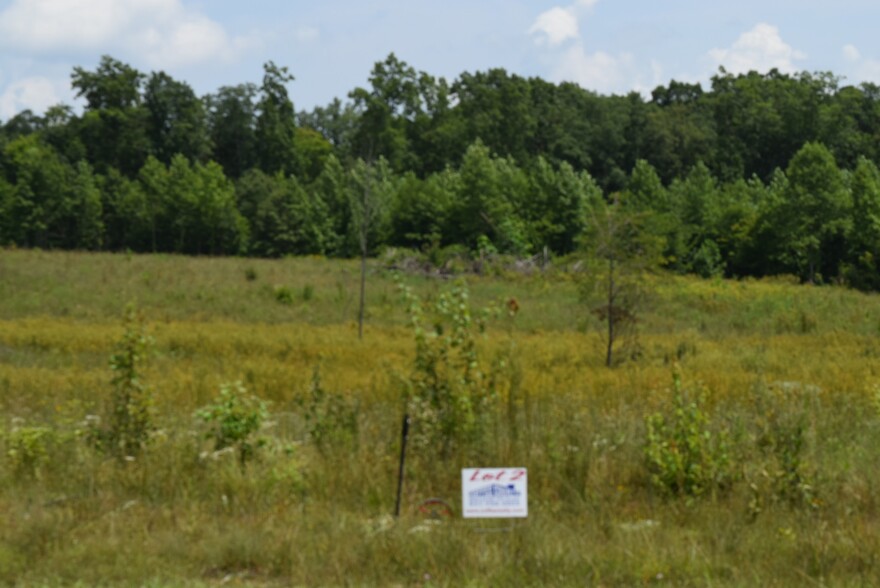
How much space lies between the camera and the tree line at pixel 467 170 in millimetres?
55594

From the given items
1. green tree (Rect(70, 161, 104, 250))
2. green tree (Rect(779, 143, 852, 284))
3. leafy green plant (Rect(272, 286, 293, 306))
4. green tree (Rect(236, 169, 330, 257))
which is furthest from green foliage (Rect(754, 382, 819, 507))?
green tree (Rect(70, 161, 104, 250))

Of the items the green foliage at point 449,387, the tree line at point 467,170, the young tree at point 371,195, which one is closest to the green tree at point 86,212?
the tree line at point 467,170

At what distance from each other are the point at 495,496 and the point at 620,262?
50.4ft

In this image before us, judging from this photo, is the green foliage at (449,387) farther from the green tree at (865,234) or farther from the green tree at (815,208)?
the green tree at (815,208)

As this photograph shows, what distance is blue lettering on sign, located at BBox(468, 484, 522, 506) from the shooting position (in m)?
6.41

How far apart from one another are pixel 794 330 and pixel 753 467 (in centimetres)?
2243

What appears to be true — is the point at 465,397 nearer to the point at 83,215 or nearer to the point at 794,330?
the point at 794,330

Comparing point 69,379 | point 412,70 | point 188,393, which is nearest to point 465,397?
point 188,393

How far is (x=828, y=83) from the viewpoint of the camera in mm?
88250

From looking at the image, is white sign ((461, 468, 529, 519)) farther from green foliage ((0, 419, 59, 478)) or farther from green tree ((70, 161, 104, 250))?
green tree ((70, 161, 104, 250))

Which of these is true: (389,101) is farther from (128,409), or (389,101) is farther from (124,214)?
(128,409)

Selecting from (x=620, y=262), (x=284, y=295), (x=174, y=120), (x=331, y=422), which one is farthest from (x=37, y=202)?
(x=331, y=422)

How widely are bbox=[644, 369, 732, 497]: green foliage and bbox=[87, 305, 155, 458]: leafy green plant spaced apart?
14.4 feet

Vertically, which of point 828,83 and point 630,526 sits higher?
point 828,83
